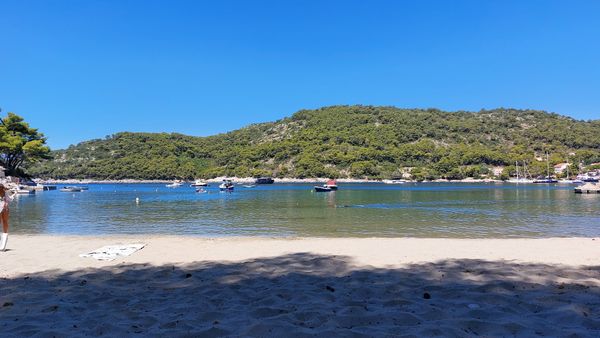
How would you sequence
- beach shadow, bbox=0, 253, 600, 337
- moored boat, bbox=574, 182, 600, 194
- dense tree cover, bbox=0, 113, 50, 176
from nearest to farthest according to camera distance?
beach shadow, bbox=0, 253, 600, 337 → moored boat, bbox=574, 182, 600, 194 → dense tree cover, bbox=0, 113, 50, 176

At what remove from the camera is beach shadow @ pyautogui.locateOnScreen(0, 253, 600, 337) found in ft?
16.0

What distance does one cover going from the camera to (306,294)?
661 cm

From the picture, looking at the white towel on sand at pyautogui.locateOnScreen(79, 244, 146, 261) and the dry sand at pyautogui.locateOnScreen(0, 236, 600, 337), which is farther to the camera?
the white towel on sand at pyautogui.locateOnScreen(79, 244, 146, 261)

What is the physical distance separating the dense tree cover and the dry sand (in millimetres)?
83577

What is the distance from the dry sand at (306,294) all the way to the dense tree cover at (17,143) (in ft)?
274

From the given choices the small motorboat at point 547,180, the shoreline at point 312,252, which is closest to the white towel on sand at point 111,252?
the shoreline at point 312,252

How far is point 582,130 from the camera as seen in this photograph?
196125mm

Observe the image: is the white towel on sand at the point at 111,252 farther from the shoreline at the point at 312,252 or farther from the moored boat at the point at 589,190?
the moored boat at the point at 589,190

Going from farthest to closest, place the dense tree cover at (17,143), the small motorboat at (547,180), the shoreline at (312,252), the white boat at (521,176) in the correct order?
the white boat at (521,176), the small motorboat at (547,180), the dense tree cover at (17,143), the shoreline at (312,252)

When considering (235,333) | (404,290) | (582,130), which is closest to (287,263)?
(404,290)

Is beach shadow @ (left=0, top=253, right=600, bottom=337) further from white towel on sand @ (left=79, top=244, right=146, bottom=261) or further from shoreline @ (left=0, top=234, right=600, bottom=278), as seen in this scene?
white towel on sand @ (left=79, top=244, right=146, bottom=261)

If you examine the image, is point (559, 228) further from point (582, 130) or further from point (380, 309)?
point (582, 130)

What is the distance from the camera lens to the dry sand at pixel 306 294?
4926 millimetres

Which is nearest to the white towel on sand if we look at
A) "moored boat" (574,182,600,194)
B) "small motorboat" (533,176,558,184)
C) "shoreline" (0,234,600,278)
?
"shoreline" (0,234,600,278)
